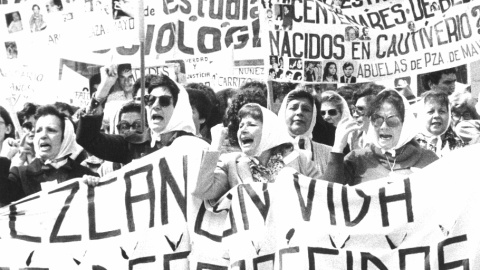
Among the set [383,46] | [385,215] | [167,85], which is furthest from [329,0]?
[385,215]

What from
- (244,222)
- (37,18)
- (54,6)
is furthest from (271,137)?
(37,18)

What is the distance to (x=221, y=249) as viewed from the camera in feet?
22.2

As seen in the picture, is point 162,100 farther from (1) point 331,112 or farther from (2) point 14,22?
(2) point 14,22

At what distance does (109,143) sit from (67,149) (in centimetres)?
32

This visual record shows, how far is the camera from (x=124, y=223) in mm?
6863

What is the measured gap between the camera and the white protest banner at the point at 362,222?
21.5 ft

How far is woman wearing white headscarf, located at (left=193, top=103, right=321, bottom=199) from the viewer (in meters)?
6.89

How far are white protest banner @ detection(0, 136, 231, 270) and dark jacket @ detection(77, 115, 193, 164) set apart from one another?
291 millimetres

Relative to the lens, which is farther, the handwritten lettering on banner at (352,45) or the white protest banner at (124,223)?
the handwritten lettering on banner at (352,45)

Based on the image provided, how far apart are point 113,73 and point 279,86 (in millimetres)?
2122

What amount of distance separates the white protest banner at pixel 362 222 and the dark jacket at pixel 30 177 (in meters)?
1.16

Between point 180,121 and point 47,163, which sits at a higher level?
point 180,121

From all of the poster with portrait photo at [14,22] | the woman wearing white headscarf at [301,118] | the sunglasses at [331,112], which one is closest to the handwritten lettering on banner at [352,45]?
the sunglasses at [331,112]

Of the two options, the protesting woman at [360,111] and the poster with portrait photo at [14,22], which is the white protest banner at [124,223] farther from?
the poster with portrait photo at [14,22]
